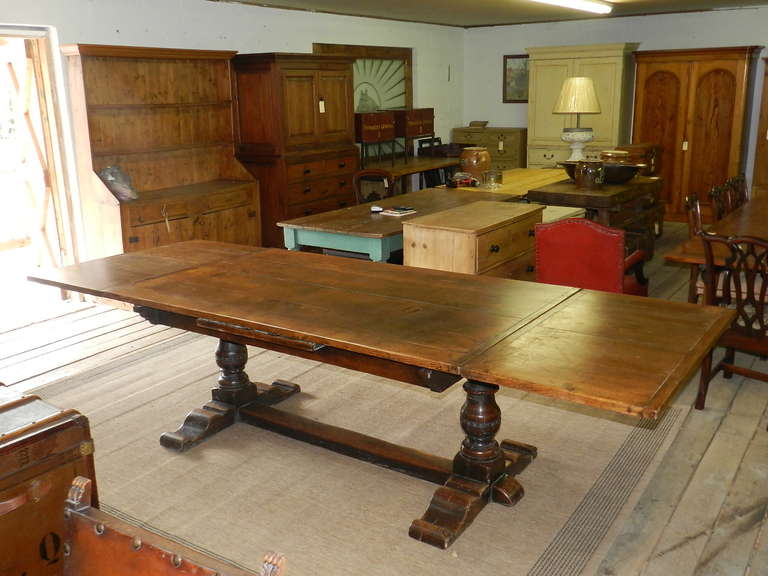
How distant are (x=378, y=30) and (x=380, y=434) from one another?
6.34 m

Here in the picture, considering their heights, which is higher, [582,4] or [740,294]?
[582,4]

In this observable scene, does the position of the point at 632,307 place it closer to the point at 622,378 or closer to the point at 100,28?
the point at 622,378

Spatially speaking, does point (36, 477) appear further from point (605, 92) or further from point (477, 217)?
point (605, 92)

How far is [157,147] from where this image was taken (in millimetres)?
6027

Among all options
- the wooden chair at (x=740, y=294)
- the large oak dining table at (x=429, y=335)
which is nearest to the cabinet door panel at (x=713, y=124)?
the wooden chair at (x=740, y=294)

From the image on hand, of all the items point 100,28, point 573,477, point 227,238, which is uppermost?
point 100,28

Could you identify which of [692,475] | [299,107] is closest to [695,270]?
[692,475]

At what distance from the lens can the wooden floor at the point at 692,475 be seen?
2.46 meters

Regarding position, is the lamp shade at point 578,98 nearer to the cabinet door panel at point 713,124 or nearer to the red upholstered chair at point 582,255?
the cabinet door panel at point 713,124

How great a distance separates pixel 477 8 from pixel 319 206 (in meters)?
2.89

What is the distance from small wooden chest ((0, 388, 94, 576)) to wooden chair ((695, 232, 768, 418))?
2.88 meters

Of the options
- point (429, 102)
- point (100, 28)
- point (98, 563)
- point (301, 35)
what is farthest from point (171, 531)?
point (429, 102)

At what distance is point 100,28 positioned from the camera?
5.58m

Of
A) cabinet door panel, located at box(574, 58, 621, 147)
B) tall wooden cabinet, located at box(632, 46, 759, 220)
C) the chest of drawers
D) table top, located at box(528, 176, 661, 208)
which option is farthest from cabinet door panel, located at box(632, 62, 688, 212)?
the chest of drawers
